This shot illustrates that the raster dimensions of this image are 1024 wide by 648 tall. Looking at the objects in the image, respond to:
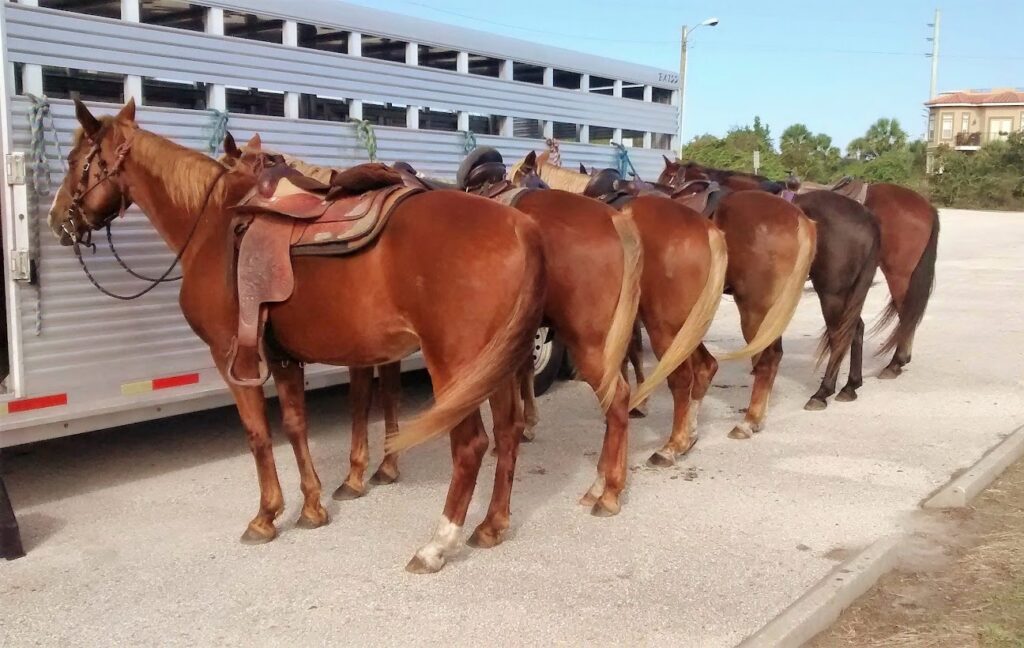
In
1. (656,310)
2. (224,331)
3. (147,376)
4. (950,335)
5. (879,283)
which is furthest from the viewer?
(879,283)

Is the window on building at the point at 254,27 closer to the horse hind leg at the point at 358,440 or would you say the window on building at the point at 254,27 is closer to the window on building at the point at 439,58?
the window on building at the point at 439,58

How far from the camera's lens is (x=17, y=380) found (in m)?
4.37

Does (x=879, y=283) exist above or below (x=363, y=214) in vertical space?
below

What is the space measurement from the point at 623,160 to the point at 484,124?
6.08 ft

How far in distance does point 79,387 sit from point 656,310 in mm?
3233

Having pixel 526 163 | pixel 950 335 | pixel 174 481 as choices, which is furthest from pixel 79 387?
pixel 950 335

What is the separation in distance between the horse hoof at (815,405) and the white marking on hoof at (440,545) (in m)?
4.16

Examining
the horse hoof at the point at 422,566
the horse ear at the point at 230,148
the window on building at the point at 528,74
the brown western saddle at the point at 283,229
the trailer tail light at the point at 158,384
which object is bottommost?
the horse hoof at the point at 422,566

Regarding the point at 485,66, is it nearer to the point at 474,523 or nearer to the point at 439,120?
the point at 439,120

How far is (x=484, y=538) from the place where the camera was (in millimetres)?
4262

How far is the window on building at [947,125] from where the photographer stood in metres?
74.4

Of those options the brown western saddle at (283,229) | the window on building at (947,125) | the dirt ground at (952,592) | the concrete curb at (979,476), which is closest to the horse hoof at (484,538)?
the brown western saddle at (283,229)

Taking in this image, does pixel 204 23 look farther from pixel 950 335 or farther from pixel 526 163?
pixel 950 335

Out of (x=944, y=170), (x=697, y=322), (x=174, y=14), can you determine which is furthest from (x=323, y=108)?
(x=944, y=170)
